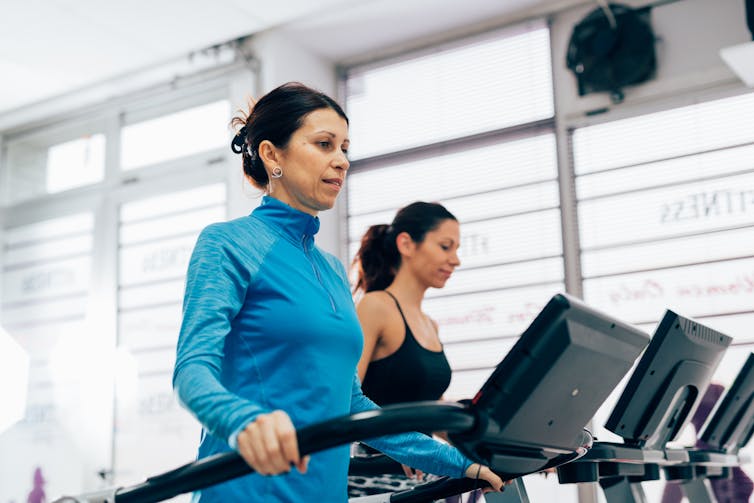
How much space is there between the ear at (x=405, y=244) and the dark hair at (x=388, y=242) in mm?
12

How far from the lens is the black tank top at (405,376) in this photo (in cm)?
272

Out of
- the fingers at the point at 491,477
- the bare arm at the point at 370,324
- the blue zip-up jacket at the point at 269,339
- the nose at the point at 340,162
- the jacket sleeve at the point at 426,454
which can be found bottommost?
the fingers at the point at 491,477

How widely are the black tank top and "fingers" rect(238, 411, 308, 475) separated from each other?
174 centimetres

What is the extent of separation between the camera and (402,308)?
2.96 metres

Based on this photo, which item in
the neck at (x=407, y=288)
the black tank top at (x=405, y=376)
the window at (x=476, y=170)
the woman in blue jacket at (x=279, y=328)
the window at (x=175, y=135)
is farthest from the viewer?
the window at (x=175, y=135)

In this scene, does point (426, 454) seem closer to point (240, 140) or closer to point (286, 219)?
point (286, 219)

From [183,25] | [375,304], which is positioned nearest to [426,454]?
[375,304]

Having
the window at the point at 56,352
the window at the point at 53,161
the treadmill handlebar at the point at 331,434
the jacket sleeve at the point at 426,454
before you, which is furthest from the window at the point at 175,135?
the treadmill handlebar at the point at 331,434

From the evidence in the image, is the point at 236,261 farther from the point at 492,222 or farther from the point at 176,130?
the point at 176,130

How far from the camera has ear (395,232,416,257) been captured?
314 cm

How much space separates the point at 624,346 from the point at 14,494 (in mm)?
5066

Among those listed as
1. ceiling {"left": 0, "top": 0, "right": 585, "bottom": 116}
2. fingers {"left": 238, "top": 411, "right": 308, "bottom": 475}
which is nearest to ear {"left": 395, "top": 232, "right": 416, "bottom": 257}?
ceiling {"left": 0, "top": 0, "right": 585, "bottom": 116}

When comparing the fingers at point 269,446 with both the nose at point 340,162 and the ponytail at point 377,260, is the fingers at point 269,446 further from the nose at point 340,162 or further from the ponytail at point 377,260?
the ponytail at point 377,260

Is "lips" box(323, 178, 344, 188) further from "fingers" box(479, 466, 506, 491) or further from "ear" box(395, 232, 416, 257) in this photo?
"ear" box(395, 232, 416, 257)
